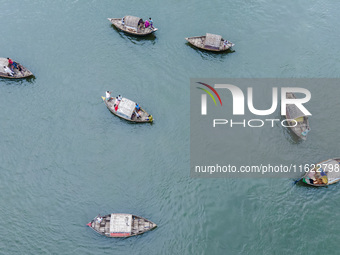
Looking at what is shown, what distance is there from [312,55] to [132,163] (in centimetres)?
3828

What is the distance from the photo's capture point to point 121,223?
36.0 meters

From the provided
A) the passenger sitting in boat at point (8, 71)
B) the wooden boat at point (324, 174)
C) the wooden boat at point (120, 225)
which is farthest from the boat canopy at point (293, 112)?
the passenger sitting in boat at point (8, 71)

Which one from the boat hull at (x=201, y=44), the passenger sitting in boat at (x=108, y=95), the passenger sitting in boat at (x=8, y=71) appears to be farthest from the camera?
the boat hull at (x=201, y=44)

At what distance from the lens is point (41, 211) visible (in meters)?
38.8

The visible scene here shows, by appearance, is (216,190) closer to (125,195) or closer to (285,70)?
(125,195)

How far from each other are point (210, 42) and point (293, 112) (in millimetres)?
18656

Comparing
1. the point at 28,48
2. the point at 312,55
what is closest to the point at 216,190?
the point at 312,55

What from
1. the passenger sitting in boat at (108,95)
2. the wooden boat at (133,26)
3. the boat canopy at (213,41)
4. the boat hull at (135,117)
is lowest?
the boat hull at (135,117)

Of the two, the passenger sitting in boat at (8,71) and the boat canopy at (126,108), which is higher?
the passenger sitting in boat at (8,71)

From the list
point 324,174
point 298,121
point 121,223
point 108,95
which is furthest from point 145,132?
point 324,174

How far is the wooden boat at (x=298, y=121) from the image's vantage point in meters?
42.9

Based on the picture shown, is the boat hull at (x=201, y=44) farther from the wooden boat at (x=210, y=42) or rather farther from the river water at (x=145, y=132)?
the river water at (x=145, y=132)

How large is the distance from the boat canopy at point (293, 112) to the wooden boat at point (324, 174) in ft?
25.8

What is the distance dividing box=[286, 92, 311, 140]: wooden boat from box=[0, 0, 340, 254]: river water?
1.84 metres
